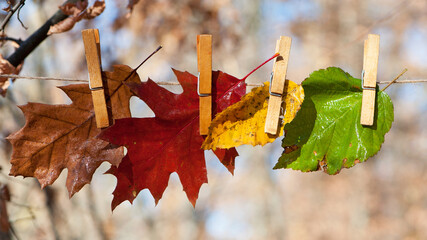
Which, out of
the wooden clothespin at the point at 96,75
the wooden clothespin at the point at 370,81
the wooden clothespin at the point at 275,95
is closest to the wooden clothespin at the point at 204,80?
the wooden clothespin at the point at 275,95

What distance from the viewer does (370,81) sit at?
3.57 ft

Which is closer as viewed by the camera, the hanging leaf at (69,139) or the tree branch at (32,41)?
the hanging leaf at (69,139)

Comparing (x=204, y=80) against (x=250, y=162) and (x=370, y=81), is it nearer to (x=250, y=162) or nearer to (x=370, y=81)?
(x=370, y=81)

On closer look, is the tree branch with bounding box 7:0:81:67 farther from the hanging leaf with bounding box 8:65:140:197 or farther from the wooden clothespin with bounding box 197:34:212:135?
the wooden clothespin with bounding box 197:34:212:135

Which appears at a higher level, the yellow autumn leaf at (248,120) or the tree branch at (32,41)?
the tree branch at (32,41)

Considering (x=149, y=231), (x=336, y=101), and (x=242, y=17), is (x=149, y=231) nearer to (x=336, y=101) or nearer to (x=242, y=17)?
(x=242, y=17)

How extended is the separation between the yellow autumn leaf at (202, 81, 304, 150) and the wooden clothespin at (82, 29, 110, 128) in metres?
0.31

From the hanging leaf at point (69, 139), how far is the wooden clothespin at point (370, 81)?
2.15 ft

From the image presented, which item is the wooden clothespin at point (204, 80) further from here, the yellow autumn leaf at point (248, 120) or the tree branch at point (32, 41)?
the tree branch at point (32, 41)

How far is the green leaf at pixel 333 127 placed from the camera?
3.53ft

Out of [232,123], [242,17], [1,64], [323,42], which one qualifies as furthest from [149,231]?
[323,42]

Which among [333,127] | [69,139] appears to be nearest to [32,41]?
[69,139]

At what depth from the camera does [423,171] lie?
37.2 feet

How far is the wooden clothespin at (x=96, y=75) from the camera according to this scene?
108cm
